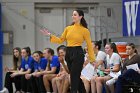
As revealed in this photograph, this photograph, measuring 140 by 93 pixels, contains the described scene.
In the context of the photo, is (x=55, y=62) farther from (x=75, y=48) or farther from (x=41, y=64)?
(x=75, y=48)

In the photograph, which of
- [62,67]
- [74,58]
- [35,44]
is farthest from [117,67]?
[35,44]

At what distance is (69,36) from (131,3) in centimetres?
403

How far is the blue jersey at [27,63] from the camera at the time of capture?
32.8 ft

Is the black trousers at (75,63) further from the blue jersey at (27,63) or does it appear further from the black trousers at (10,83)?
the black trousers at (10,83)

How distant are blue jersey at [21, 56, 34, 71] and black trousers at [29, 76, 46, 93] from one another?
0.36m

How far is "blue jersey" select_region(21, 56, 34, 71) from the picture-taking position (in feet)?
32.8

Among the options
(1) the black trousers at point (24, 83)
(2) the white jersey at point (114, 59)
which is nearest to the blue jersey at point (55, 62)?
(1) the black trousers at point (24, 83)

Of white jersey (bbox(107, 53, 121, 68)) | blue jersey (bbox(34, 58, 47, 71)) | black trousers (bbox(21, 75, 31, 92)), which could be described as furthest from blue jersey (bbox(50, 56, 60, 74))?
white jersey (bbox(107, 53, 121, 68))

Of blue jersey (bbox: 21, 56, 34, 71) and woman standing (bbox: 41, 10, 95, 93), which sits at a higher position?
woman standing (bbox: 41, 10, 95, 93)

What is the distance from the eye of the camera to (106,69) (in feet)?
28.0

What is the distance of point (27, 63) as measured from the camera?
1010 centimetres

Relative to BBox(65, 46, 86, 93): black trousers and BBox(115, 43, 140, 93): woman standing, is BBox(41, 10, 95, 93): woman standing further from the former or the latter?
BBox(115, 43, 140, 93): woman standing

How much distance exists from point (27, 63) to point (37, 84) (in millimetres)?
647

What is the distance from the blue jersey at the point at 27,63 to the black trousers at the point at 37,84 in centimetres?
36
